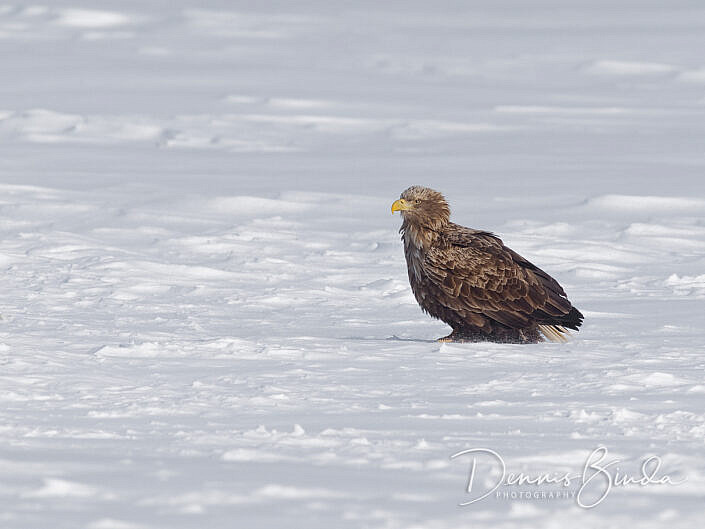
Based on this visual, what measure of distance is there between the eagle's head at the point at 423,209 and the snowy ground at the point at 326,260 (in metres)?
0.63

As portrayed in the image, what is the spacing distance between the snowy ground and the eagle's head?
633 millimetres

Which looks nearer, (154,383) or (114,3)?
(154,383)

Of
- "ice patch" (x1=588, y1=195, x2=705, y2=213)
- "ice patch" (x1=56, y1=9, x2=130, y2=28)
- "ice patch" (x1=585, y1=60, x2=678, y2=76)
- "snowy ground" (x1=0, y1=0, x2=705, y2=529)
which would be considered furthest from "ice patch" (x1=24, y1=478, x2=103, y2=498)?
"ice patch" (x1=56, y1=9, x2=130, y2=28)

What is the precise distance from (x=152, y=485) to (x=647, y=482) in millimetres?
1395

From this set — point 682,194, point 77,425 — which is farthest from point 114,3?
point 77,425

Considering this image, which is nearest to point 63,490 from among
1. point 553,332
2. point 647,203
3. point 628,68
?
point 553,332

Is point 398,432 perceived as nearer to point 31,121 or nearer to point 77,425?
point 77,425

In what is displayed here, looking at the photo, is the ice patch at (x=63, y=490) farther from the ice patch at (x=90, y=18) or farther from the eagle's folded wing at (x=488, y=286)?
the ice patch at (x=90, y=18)

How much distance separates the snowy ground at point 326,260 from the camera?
4.05 metres

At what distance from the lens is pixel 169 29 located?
24609 millimetres

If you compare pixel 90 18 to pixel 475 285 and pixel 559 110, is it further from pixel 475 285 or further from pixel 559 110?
pixel 475 285

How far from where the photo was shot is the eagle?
6.88 meters

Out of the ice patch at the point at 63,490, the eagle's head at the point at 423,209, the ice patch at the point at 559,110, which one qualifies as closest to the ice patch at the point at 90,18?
the ice patch at the point at 559,110

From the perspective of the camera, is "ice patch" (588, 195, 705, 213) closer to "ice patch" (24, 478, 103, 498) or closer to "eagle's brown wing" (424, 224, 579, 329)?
"eagle's brown wing" (424, 224, 579, 329)
